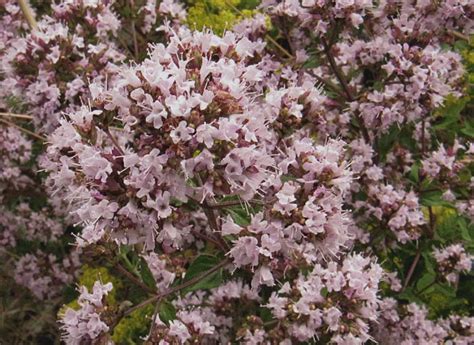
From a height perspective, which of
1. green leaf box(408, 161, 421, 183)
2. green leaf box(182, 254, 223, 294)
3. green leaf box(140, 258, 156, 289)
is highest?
green leaf box(182, 254, 223, 294)

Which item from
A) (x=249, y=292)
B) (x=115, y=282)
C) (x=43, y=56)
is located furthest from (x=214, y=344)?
(x=43, y=56)

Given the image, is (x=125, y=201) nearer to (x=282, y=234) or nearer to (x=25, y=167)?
(x=282, y=234)

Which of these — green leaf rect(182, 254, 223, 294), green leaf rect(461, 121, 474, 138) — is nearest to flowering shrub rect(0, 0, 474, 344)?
green leaf rect(182, 254, 223, 294)

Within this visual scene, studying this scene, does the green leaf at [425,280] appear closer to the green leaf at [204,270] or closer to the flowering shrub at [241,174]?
the flowering shrub at [241,174]

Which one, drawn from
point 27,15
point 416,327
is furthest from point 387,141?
point 27,15

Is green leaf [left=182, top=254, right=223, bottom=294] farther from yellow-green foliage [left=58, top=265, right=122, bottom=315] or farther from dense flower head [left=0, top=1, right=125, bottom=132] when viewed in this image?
yellow-green foliage [left=58, top=265, right=122, bottom=315]

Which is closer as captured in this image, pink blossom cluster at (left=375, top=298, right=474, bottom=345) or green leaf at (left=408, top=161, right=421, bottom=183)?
pink blossom cluster at (left=375, top=298, right=474, bottom=345)

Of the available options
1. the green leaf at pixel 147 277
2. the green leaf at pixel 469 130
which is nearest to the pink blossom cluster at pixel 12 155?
the green leaf at pixel 147 277
